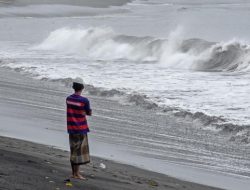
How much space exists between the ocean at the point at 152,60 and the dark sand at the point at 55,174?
4.19m

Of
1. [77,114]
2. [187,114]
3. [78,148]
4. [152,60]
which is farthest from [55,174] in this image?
[152,60]

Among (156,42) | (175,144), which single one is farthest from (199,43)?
(175,144)

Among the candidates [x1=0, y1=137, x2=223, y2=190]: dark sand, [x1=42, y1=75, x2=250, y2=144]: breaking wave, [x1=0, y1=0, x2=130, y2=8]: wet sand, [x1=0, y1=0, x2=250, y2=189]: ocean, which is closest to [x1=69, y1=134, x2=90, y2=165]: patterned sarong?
[x1=0, y1=137, x2=223, y2=190]: dark sand

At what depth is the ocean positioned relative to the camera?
18.4 meters

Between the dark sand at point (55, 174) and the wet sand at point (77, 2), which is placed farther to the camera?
the wet sand at point (77, 2)

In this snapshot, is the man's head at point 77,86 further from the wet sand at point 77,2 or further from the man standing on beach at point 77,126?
the wet sand at point 77,2

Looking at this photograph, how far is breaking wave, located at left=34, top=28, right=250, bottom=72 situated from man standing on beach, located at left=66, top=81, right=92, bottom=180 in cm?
1846

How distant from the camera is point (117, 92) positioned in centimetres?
2064

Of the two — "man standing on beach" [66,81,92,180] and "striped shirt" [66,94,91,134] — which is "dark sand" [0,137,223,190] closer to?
"man standing on beach" [66,81,92,180]

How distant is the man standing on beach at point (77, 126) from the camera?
9406mm

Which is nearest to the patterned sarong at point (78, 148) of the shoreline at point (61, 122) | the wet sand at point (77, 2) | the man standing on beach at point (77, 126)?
the man standing on beach at point (77, 126)

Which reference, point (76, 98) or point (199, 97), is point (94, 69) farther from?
point (76, 98)

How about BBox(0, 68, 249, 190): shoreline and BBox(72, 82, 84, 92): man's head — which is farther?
BBox(0, 68, 249, 190): shoreline

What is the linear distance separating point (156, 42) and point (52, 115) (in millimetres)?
Result: 19629
